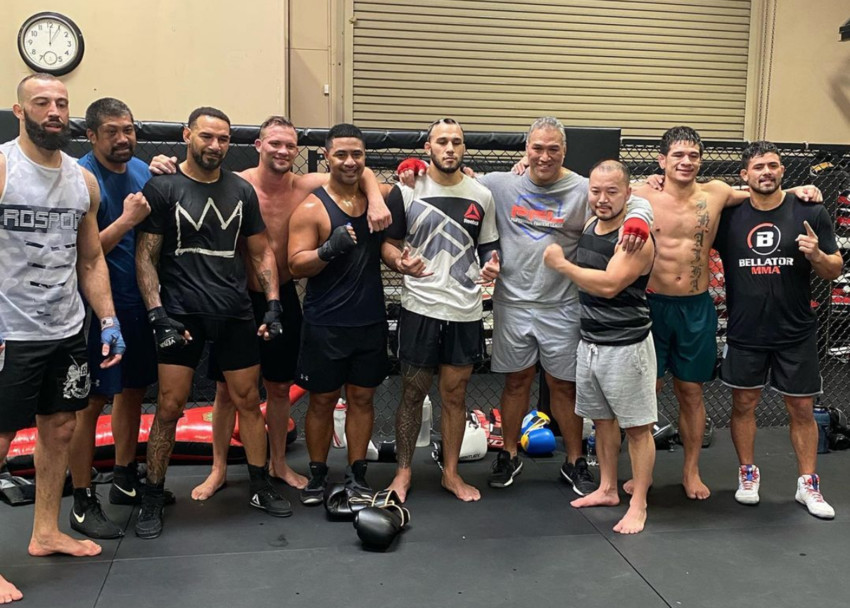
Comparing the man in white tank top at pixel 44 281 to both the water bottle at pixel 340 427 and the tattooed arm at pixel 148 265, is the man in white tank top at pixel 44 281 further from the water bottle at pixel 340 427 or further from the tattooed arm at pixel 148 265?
the water bottle at pixel 340 427

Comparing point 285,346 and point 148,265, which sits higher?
point 148,265

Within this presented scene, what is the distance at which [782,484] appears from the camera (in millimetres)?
3564

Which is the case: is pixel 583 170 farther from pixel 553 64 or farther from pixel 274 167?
pixel 553 64

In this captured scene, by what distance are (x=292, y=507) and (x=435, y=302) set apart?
113cm

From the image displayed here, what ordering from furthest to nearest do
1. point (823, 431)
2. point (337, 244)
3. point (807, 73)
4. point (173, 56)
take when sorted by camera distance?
point (807, 73)
point (173, 56)
point (823, 431)
point (337, 244)

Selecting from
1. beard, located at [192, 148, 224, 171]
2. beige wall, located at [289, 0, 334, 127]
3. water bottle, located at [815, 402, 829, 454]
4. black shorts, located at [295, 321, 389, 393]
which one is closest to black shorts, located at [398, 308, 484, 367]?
black shorts, located at [295, 321, 389, 393]

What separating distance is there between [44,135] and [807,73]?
7.16 meters

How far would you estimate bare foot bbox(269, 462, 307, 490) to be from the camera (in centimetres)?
350

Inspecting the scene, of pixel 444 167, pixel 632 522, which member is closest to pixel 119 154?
pixel 444 167

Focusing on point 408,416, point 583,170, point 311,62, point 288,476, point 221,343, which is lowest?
point 288,476

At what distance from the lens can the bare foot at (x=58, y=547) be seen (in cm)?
269

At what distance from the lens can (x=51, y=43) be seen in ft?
17.3

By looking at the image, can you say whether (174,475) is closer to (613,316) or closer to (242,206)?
(242,206)

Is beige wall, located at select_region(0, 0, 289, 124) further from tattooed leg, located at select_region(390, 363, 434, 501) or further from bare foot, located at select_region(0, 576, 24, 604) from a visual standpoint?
bare foot, located at select_region(0, 576, 24, 604)
